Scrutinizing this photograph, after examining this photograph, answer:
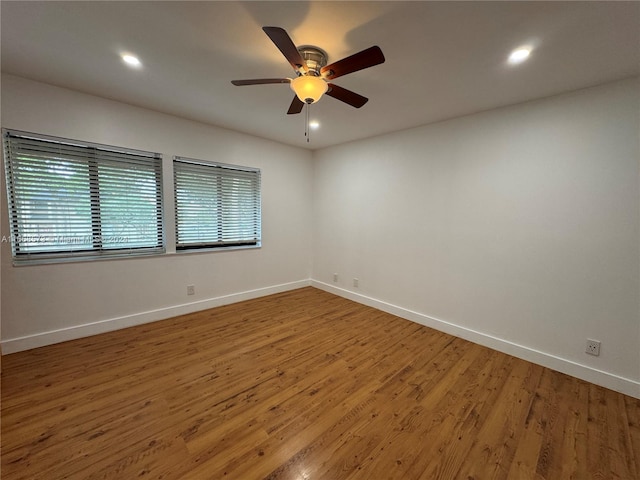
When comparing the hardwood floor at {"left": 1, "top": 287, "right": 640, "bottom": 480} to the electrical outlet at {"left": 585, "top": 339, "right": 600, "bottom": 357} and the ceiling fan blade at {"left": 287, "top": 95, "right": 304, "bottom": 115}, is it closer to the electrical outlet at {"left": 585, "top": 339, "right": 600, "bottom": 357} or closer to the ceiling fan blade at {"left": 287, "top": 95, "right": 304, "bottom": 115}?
the electrical outlet at {"left": 585, "top": 339, "right": 600, "bottom": 357}

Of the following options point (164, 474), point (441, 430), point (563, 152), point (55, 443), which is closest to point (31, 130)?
point (55, 443)

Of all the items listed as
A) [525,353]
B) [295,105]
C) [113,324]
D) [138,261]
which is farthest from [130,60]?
[525,353]

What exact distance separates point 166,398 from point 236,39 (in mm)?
2537

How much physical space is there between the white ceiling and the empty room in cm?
2

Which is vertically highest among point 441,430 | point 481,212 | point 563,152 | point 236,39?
point 236,39

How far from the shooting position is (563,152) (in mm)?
2254

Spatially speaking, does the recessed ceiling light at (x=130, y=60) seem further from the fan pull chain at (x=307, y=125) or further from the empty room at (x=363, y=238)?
the fan pull chain at (x=307, y=125)

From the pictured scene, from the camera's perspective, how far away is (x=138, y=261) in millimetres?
2986

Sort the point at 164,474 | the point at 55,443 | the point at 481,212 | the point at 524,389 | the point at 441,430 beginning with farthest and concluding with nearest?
1. the point at 481,212
2. the point at 524,389
3. the point at 441,430
4. the point at 55,443
5. the point at 164,474

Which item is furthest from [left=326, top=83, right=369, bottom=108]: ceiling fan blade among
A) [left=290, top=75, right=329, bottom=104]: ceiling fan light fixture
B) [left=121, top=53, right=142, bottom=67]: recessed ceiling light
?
[left=121, top=53, right=142, bottom=67]: recessed ceiling light

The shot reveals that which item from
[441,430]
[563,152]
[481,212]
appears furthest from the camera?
[481,212]

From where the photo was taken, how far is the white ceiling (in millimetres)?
1426

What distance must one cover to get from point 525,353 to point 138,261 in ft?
13.8

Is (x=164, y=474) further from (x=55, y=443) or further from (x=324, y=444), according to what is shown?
(x=324, y=444)
